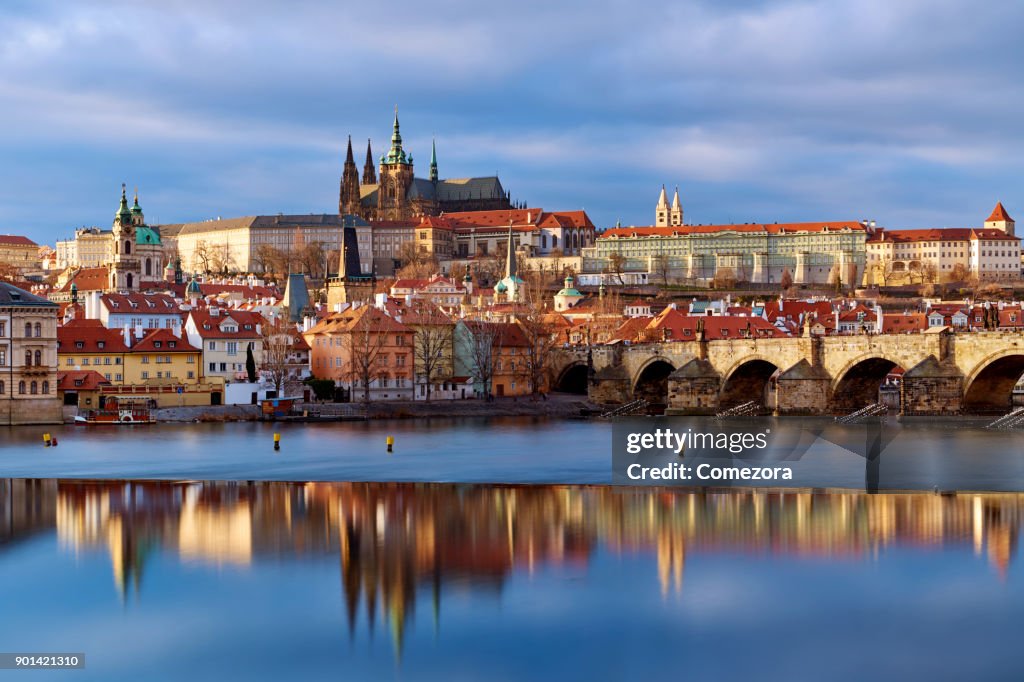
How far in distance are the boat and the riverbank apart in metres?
0.52

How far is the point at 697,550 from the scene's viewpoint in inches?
832

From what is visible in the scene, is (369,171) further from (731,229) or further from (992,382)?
(992,382)

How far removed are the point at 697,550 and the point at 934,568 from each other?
3.22 meters

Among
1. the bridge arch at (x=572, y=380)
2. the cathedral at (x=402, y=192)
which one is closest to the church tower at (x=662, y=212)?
the cathedral at (x=402, y=192)

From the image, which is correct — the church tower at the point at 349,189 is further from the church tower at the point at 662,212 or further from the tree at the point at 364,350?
the tree at the point at 364,350

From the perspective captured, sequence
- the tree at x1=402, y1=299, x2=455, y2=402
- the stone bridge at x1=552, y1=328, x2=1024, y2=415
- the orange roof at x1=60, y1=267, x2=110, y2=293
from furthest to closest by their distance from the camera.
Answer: the orange roof at x1=60, y1=267, x2=110, y2=293, the tree at x1=402, y1=299, x2=455, y2=402, the stone bridge at x1=552, y1=328, x2=1024, y2=415

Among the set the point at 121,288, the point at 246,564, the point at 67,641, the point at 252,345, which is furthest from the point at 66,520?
the point at 121,288

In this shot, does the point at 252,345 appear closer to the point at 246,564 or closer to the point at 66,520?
the point at 66,520

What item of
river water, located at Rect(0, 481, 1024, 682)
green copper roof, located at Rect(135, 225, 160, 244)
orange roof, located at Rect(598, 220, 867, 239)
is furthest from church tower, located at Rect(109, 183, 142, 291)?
river water, located at Rect(0, 481, 1024, 682)

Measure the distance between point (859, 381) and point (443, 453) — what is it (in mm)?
18291

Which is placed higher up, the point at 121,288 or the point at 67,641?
the point at 121,288

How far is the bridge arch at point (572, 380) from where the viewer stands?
6209 cm

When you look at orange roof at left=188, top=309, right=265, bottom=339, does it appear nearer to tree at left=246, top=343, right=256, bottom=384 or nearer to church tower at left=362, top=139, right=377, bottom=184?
tree at left=246, top=343, right=256, bottom=384

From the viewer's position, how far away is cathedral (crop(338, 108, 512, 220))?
175000mm
